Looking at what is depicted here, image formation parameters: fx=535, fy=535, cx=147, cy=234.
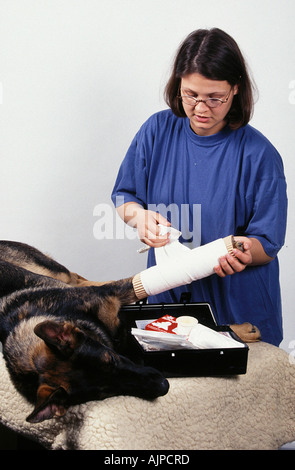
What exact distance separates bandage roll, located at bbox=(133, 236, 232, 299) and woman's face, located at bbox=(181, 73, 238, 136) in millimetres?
468

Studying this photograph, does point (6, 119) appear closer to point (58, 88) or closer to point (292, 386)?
point (58, 88)

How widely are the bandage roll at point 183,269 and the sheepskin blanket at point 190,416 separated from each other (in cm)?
28

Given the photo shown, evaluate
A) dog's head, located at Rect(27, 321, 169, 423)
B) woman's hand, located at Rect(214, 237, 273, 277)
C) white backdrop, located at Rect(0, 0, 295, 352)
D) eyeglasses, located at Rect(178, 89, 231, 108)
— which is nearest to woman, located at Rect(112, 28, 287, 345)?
eyeglasses, located at Rect(178, 89, 231, 108)

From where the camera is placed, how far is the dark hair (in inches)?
67.6

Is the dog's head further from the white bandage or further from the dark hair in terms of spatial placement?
the dark hair

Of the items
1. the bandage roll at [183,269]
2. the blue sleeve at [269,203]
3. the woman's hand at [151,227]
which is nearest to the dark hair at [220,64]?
the blue sleeve at [269,203]

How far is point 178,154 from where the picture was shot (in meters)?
1.98

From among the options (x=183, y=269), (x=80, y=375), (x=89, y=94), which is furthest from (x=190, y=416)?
(x=89, y=94)

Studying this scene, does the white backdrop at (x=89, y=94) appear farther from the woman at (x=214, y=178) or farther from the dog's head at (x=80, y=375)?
the dog's head at (x=80, y=375)

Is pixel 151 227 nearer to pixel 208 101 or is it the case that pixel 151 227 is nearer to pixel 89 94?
pixel 208 101

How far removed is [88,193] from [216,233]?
3.34ft

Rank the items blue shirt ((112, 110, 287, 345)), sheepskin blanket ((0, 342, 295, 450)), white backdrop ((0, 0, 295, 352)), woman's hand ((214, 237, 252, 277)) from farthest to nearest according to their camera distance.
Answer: white backdrop ((0, 0, 295, 352)) < blue shirt ((112, 110, 287, 345)) < woman's hand ((214, 237, 252, 277)) < sheepskin blanket ((0, 342, 295, 450))

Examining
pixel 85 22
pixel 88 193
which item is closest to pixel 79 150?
pixel 88 193

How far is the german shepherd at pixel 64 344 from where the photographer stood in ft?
4.26
